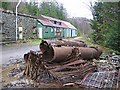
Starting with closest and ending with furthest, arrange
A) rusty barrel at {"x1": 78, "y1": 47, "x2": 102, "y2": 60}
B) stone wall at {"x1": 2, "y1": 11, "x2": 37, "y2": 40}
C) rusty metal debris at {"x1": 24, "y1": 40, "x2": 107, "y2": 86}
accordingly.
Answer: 1. rusty metal debris at {"x1": 24, "y1": 40, "x2": 107, "y2": 86}
2. rusty barrel at {"x1": 78, "y1": 47, "x2": 102, "y2": 60}
3. stone wall at {"x1": 2, "y1": 11, "x2": 37, "y2": 40}

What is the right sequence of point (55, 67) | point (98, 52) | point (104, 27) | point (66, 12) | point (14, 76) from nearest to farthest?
point (55, 67) → point (14, 76) → point (66, 12) → point (98, 52) → point (104, 27)

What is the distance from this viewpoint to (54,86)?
3373 millimetres

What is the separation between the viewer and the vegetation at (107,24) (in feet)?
17.9

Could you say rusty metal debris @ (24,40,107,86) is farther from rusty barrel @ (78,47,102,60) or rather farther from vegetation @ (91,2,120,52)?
vegetation @ (91,2,120,52)

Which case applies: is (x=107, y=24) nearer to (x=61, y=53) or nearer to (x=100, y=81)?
(x=61, y=53)

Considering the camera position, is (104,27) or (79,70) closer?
(79,70)

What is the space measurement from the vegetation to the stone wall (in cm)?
151

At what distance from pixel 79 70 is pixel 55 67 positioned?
0.43 metres

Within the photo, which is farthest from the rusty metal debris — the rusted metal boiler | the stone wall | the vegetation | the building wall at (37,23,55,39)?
the stone wall

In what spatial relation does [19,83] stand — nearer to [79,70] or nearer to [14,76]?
[14,76]

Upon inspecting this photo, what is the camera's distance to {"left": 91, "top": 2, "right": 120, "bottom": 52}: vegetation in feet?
17.9

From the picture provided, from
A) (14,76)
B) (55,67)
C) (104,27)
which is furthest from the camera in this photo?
(104,27)

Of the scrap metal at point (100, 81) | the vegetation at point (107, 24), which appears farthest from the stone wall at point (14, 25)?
the scrap metal at point (100, 81)

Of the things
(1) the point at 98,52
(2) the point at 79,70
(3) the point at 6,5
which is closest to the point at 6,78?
(2) the point at 79,70
